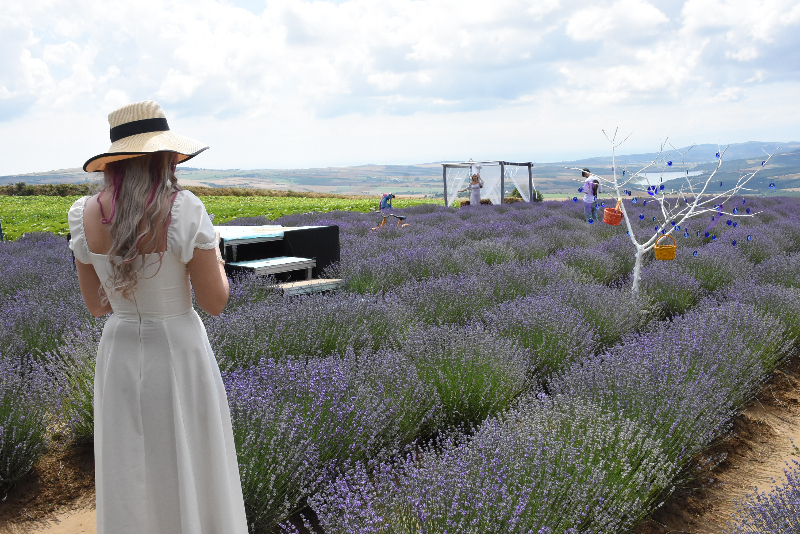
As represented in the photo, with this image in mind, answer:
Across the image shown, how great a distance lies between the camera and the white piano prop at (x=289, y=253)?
16.8ft

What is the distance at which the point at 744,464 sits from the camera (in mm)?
2850

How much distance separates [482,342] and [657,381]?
2.90ft

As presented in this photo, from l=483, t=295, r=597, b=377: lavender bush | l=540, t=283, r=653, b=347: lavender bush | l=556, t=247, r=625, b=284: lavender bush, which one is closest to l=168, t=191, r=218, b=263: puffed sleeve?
l=483, t=295, r=597, b=377: lavender bush

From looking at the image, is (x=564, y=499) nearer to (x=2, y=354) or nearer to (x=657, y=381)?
(x=657, y=381)

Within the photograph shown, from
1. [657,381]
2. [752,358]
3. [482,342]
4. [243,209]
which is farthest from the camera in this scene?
[243,209]

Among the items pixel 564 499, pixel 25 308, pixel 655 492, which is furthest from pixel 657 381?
pixel 25 308

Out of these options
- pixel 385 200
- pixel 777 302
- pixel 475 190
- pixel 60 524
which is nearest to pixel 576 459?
pixel 60 524

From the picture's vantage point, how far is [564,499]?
1902 millimetres

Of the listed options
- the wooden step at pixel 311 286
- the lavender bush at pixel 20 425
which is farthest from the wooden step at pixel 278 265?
the lavender bush at pixel 20 425

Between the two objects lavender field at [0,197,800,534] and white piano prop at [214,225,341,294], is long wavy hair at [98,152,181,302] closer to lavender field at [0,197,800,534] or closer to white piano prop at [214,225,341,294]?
lavender field at [0,197,800,534]

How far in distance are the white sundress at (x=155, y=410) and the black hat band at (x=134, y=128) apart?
21 centimetres

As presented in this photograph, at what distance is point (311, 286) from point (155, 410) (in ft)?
11.5

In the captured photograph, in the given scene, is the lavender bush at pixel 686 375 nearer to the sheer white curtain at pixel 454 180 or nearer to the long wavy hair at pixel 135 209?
the long wavy hair at pixel 135 209

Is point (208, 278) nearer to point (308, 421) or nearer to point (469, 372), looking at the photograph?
point (308, 421)
